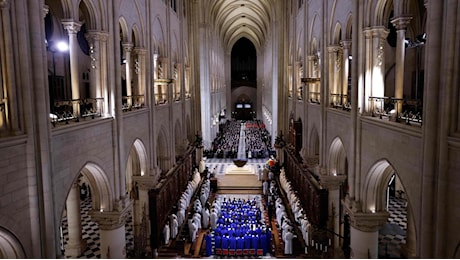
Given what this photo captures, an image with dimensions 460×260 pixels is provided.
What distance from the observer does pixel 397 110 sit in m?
8.78

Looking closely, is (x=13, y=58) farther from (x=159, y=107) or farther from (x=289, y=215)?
(x=289, y=215)

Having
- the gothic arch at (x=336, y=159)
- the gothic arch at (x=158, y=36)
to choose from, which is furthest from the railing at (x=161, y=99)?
the gothic arch at (x=336, y=159)

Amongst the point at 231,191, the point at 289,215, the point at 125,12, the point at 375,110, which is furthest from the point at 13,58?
the point at 231,191

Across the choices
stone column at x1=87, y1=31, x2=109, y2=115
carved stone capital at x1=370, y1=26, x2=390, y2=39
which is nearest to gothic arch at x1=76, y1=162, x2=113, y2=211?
stone column at x1=87, y1=31, x2=109, y2=115

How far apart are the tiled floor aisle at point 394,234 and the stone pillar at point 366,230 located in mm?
4047

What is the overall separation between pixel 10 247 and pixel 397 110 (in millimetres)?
8462

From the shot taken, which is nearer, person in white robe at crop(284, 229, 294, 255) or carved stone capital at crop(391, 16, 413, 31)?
carved stone capital at crop(391, 16, 413, 31)

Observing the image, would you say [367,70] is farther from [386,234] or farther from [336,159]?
[386,234]

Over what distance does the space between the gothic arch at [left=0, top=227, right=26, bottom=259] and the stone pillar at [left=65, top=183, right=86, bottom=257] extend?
7464 millimetres

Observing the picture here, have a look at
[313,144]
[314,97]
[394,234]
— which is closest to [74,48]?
[314,97]

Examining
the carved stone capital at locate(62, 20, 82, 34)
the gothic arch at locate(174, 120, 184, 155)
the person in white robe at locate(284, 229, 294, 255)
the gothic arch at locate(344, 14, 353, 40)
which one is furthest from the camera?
the gothic arch at locate(174, 120, 184, 155)

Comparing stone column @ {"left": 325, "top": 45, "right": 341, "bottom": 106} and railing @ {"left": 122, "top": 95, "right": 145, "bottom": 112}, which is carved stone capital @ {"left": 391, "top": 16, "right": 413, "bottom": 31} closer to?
stone column @ {"left": 325, "top": 45, "right": 341, "bottom": 106}

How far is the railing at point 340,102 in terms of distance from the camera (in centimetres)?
1324

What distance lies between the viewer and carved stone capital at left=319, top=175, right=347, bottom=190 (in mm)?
15102
